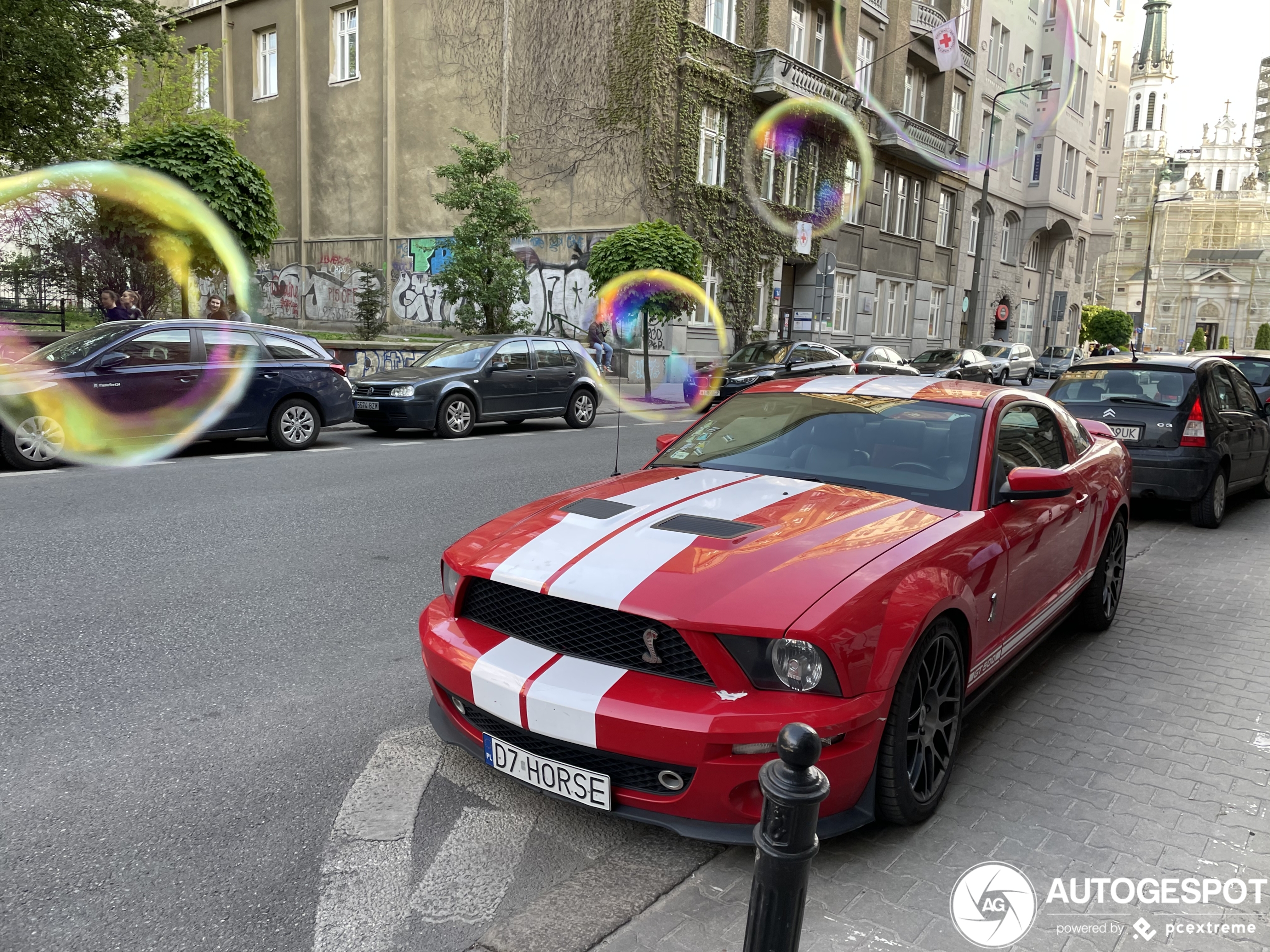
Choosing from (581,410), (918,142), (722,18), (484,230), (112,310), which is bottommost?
(581,410)

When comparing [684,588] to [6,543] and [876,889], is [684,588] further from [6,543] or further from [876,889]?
[6,543]

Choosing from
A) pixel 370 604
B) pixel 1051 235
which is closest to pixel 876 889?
pixel 370 604

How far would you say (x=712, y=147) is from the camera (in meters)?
25.8

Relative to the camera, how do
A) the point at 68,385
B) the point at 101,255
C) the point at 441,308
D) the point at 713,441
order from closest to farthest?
1. the point at 713,441
2. the point at 68,385
3. the point at 101,255
4. the point at 441,308

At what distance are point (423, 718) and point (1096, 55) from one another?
184 feet

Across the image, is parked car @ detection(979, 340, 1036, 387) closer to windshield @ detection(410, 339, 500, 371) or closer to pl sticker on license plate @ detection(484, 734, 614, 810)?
windshield @ detection(410, 339, 500, 371)

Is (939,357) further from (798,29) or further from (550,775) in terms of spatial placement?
(550,775)

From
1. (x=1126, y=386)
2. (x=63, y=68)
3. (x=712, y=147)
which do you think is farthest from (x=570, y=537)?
(x=712, y=147)

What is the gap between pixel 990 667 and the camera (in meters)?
3.58

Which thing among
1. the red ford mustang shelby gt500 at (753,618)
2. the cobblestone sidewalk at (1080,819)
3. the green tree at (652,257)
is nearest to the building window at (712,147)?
the green tree at (652,257)

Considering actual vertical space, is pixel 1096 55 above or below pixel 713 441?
above

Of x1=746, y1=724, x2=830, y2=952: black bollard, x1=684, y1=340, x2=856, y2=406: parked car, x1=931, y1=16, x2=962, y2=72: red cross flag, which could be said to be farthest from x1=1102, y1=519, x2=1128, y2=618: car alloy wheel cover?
x1=931, y1=16, x2=962, y2=72: red cross flag

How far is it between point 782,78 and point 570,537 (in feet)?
86.9

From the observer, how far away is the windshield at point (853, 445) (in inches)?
147
